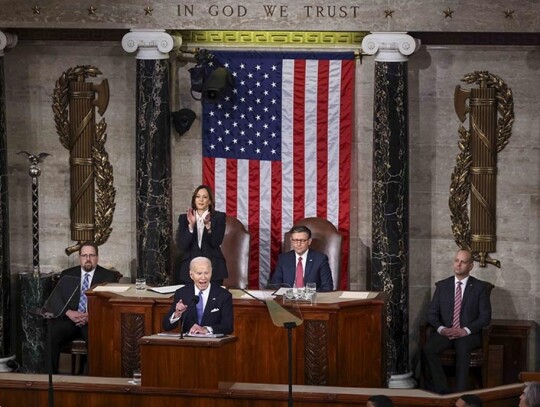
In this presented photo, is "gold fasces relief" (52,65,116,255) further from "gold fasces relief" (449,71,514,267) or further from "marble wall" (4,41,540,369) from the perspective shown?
"gold fasces relief" (449,71,514,267)

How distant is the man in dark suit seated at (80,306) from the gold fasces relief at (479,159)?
4058mm

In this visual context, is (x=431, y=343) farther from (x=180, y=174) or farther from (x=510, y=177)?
(x=180, y=174)

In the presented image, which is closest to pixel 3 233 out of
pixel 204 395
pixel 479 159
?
pixel 204 395

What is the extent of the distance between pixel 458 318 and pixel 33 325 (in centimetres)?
476

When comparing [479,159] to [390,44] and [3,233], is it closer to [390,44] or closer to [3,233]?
[390,44]

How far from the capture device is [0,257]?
631 inches

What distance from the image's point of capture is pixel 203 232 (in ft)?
49.2

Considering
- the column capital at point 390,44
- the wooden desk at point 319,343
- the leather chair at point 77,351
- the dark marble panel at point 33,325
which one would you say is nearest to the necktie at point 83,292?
the leather chair at point 77,351

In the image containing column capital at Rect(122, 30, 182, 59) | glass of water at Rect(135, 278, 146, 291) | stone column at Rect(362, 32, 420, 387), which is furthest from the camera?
column capital at Rect(122, 30, 182, 59)

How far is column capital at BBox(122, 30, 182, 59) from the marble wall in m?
0.70

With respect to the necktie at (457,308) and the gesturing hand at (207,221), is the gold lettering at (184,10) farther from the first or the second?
the necktie at (457,308)

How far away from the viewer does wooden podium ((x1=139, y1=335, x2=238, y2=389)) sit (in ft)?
38.9

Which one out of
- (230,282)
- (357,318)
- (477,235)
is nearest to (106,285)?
(230,282)

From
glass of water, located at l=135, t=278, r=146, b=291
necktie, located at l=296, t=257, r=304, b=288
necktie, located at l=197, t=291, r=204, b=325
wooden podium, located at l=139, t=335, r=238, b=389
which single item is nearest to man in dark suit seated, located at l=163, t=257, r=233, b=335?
necktie, located at l=197, t=291, r=204, b=325
